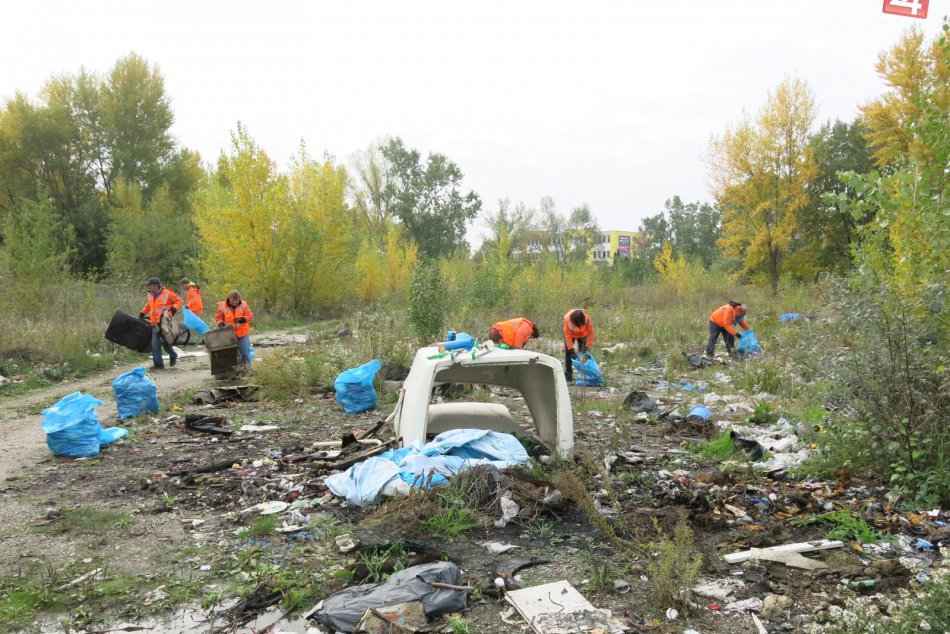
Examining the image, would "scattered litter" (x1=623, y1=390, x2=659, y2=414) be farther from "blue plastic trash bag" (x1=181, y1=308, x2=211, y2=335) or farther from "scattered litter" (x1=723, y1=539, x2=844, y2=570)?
"blue plastic trash bag" (x1=181, y1=308, x2=211, y2=335)

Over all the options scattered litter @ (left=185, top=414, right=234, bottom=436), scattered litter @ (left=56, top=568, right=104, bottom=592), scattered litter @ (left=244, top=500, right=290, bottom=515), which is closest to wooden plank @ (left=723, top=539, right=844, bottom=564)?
scattered litter @ (left=244, top=500, right=290, bottom=515)

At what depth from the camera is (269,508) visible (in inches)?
174

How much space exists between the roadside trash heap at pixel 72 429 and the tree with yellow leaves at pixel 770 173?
24.7 metres

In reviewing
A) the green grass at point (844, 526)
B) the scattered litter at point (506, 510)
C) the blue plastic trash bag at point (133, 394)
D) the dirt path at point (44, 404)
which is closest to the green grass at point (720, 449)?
the green grass at point (844, 526)

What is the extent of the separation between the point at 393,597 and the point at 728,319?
31.4 feet

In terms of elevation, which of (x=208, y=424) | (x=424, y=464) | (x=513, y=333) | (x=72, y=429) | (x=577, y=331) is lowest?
Result: (x=208, y=424)

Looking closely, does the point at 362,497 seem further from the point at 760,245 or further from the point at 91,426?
the point at 760,245

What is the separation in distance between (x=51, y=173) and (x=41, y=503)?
3109 centimetres

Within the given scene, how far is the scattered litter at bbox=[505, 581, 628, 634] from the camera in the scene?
9.27ft

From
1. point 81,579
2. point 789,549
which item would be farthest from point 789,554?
point 81,579

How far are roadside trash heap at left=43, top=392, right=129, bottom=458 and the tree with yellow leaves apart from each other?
24673 millimetres

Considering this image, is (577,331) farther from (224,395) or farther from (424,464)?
(424,464)

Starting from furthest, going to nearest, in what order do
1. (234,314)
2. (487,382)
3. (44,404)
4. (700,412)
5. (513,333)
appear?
(234,314)
(513,333)
(44,404)
(700,412)
(487,382)

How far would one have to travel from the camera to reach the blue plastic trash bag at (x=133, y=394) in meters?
7.44
